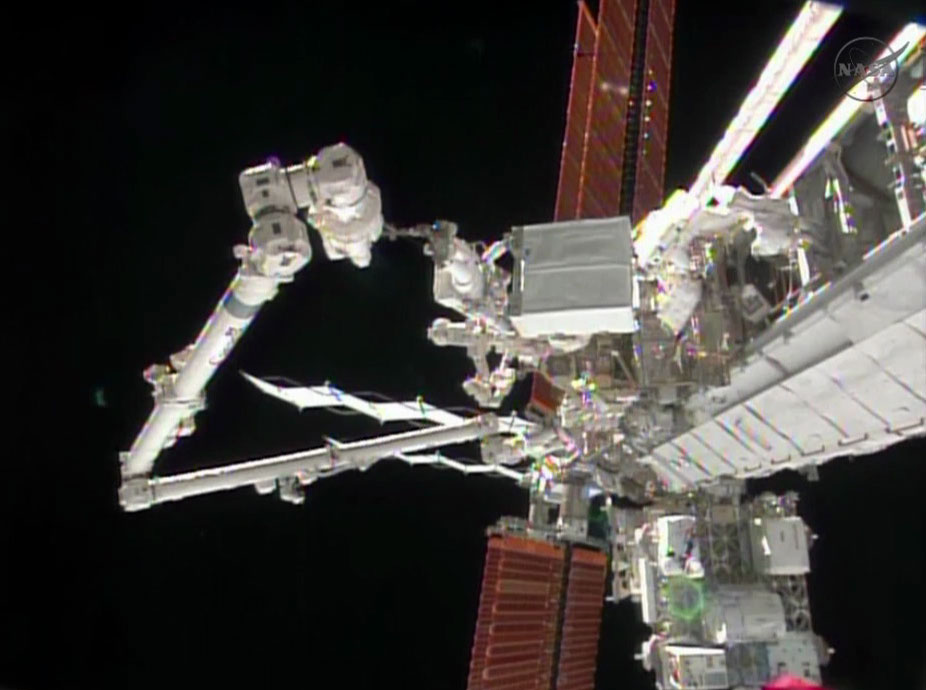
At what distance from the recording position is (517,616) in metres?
8.41

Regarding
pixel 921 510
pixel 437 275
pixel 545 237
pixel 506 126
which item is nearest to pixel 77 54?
pixel 437 275

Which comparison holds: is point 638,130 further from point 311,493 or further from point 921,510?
point 311,493

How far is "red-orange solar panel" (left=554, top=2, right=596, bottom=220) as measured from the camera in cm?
920

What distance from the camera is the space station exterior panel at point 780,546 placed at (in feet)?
24.2

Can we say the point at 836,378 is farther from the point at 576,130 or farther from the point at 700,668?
the point at 576,130

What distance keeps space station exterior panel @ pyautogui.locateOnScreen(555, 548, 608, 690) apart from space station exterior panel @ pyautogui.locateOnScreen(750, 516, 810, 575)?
101 inches

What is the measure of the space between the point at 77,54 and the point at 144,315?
87.4 inches

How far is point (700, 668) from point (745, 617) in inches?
25.7

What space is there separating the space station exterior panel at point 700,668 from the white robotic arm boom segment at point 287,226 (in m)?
5.20

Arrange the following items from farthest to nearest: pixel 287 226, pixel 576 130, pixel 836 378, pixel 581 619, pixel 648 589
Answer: pixel 581 619 < pixel 576 130 < pixel 648 589 < pixel 836 378 < pixel 287 226

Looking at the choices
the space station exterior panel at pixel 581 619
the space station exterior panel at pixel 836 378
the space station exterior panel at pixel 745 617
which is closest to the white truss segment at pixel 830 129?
the space station exterior panel at pixel 836 378

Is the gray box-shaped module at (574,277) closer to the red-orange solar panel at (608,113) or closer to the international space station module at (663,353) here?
the international space station module at (663,353)

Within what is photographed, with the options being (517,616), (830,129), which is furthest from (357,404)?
(830,129)

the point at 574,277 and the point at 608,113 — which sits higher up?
the point at 608,113
